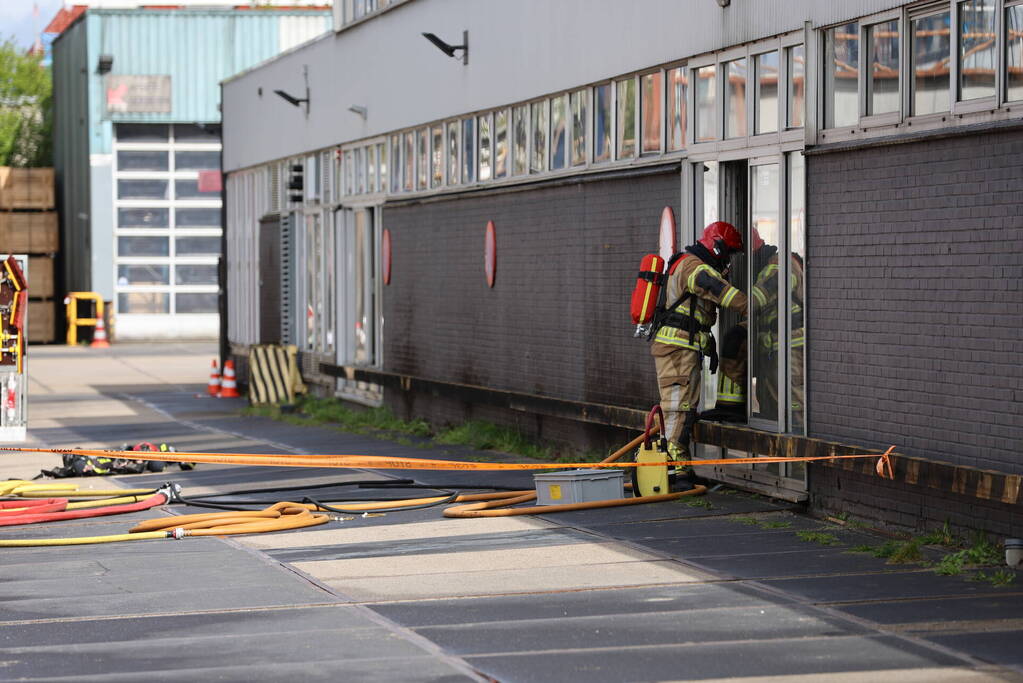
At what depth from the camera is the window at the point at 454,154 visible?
62.3ft

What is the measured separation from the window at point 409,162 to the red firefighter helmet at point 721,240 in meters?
8.56

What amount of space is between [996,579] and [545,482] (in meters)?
4.03

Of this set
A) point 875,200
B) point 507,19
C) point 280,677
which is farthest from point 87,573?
point 507,19

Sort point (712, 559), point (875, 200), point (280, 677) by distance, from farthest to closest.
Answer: point (875, 200), point (712, 559), point (280, 677)

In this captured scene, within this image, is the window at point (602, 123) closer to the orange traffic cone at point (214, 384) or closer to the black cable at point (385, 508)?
the black cable at point (385, 508)

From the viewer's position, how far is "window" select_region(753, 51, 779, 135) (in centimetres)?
1216

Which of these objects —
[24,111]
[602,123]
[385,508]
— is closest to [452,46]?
[602,123]

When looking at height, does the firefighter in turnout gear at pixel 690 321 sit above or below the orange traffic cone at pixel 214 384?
above

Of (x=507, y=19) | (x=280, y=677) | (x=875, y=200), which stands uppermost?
(x=507, y=19)

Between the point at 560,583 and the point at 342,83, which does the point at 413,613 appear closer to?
the point at 560,583

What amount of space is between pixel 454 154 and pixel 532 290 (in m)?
3.04

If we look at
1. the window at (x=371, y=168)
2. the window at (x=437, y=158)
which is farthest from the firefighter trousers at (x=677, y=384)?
the window at (x=371, y=168)

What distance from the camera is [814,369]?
11539 mm

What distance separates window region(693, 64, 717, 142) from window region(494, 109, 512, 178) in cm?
441
